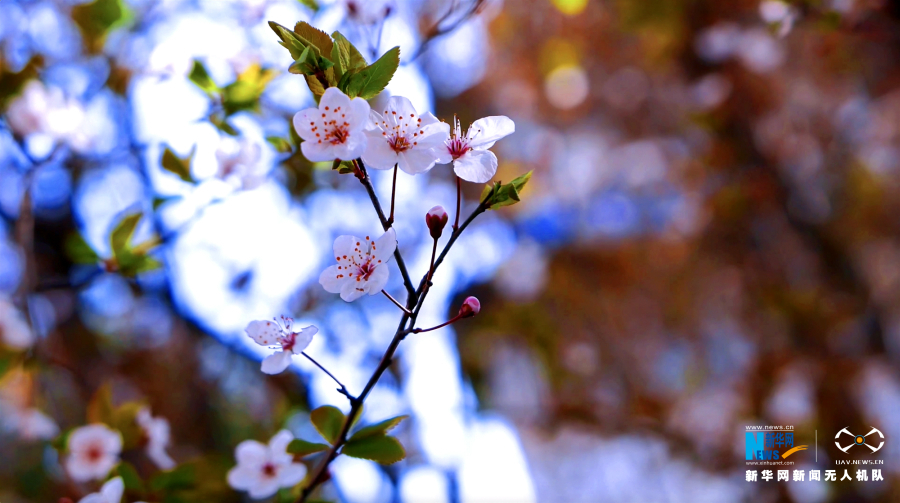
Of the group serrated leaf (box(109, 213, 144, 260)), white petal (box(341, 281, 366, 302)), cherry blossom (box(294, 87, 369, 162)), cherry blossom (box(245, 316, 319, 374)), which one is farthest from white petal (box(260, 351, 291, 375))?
serrated leaf (box(109, 213, 144, 260))

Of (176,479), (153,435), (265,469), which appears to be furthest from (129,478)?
(153,435)

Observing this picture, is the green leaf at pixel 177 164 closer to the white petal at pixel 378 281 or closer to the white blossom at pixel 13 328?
the white petal at pixel 378 281

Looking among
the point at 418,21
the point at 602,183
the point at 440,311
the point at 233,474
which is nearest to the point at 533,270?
the point at 602,183

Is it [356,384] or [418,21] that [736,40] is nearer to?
[418,21]

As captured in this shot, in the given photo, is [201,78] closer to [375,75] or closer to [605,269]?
[375,75]

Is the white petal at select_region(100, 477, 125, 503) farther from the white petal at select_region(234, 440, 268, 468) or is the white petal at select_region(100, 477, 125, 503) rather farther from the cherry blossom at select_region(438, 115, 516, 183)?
the cherry blossom at select_region(438, 115, 516, 183)

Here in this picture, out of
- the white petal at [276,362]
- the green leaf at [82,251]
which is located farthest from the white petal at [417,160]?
the green leaf at [82,251]
